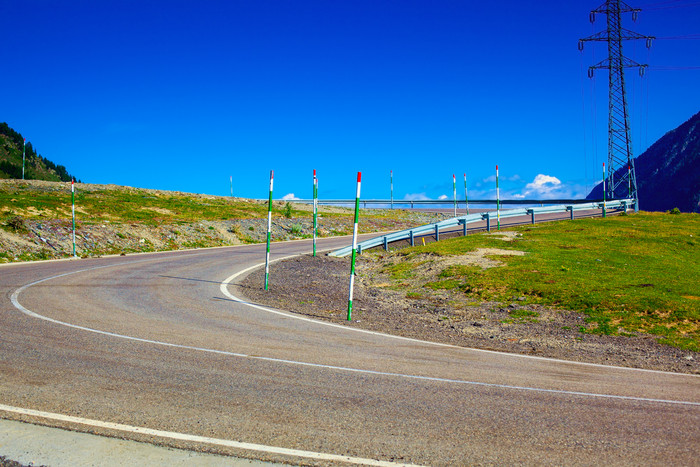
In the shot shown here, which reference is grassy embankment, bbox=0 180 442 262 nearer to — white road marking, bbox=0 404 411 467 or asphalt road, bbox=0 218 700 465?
asphalt road, bbox=0 218 700 465

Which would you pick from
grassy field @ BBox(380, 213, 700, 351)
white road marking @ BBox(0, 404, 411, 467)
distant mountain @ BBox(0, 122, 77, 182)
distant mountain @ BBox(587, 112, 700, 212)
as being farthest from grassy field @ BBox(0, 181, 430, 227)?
distant mountain @ BBox(587, 112, 700, 212)

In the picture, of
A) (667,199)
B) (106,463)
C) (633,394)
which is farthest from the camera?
(667,199)

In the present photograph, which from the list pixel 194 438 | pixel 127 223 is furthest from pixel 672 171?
pixel 194 438

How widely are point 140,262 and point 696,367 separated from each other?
71.9ft

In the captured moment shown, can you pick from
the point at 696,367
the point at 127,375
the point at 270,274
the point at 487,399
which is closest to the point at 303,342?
the point at 127,375

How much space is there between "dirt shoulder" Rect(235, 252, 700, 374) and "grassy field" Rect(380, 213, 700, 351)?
0.60 m

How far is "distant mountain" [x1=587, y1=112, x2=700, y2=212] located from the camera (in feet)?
390

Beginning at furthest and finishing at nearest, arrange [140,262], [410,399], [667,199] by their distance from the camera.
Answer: [667,199] < [140,262] < [410,399]

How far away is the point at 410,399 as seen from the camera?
625 cm

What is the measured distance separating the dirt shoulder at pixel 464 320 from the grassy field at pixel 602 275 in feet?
1.97

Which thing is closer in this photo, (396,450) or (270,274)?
(396,450)

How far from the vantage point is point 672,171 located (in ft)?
422

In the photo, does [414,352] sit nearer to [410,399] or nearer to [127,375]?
[410,399]

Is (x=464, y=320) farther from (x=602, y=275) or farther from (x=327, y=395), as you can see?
(x=327, y=395)
